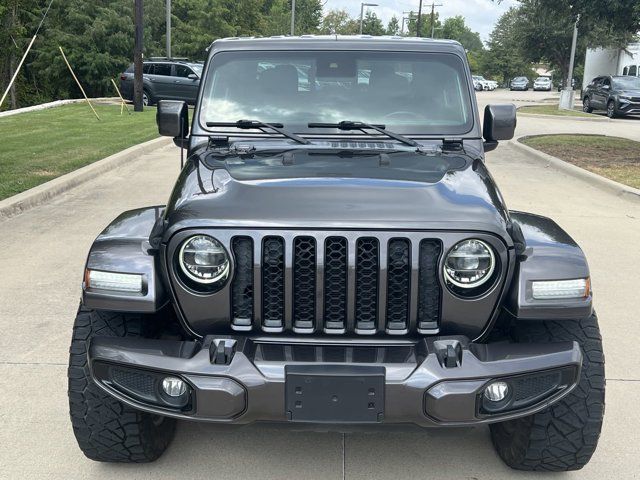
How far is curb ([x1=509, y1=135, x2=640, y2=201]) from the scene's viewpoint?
32.0 ft

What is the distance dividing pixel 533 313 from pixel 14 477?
224cm

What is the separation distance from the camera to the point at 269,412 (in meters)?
2.50

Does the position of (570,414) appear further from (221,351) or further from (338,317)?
(221,351)

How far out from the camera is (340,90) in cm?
387

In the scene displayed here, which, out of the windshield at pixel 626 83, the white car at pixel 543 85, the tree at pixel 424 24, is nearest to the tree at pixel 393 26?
the tree at pixel 424 24

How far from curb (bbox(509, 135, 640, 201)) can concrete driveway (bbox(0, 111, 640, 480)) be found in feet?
8.48

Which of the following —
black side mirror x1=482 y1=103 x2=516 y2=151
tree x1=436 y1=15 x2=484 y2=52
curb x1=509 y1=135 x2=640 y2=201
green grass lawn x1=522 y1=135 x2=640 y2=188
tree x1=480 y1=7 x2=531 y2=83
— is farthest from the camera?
tree x1=436 y1=15 x2=484 y2=52

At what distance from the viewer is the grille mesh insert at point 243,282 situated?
104 inches

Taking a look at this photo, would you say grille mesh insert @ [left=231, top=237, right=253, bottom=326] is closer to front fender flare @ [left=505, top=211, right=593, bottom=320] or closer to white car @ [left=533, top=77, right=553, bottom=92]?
front fender flare @ [left=505, top=211, right=593, bottom=320]

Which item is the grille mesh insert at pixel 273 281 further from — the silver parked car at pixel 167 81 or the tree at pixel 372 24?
the tree at pixel 372 24

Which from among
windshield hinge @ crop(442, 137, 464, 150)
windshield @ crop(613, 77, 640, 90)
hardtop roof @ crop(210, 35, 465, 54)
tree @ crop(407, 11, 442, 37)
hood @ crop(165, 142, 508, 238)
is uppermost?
tree @ crop(407, 11, 442, 37)

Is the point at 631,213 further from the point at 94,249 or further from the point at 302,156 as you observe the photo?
the point at 94,249

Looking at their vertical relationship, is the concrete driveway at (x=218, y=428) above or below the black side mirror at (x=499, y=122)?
below

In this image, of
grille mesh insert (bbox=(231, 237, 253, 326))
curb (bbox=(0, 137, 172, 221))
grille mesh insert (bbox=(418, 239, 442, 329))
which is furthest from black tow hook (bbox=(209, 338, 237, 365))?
curb (bbox=(0, 137, 172, 221))
